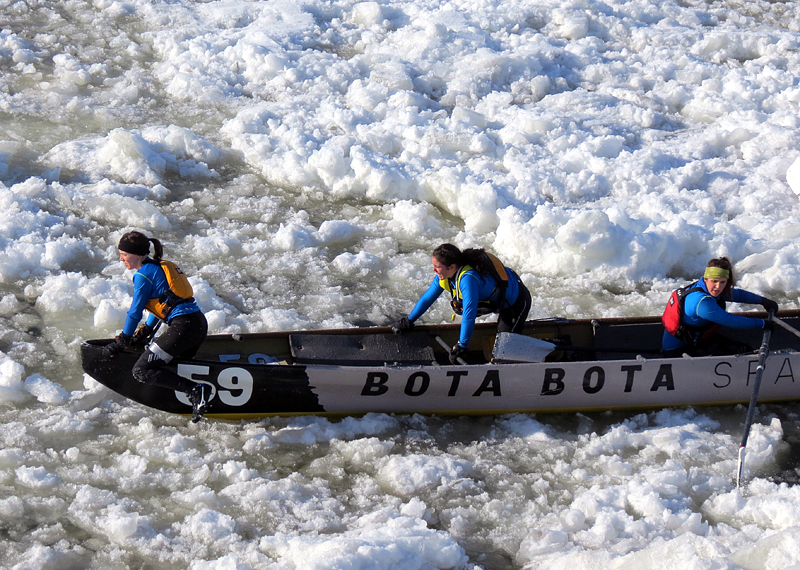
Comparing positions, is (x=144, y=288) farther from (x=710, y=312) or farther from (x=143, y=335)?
(x=710, y=312)

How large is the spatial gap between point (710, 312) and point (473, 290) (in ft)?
7.10

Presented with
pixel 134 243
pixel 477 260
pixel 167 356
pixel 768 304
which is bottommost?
pixel 167 356

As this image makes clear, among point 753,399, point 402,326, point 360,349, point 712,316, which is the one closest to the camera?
point 753,399

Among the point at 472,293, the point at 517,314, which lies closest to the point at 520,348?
the point at 517,314

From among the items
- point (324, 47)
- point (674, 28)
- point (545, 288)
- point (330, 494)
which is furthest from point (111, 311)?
point (674, 28)

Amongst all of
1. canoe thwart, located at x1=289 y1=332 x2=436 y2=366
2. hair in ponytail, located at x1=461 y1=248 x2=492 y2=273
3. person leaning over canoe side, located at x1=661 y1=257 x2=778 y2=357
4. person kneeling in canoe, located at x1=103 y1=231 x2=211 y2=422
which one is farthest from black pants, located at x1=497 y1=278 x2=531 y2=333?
person kneeling in canoe, located at x1=103 y1=231 x2=211 y2=422

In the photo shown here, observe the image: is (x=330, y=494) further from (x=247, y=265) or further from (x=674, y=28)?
(x=674, y=28)

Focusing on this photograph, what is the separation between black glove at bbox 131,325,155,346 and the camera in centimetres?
685

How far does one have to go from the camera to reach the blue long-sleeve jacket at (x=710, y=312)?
7086mm

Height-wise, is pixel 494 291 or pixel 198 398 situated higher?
pixel 494 291

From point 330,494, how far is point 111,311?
3357 millimetres

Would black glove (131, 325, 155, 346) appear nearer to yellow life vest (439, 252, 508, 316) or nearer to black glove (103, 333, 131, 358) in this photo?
black glove (103, 333, 131, 358)

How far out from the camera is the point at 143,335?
6879 millimetres

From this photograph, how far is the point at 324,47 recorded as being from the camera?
46.1ft
